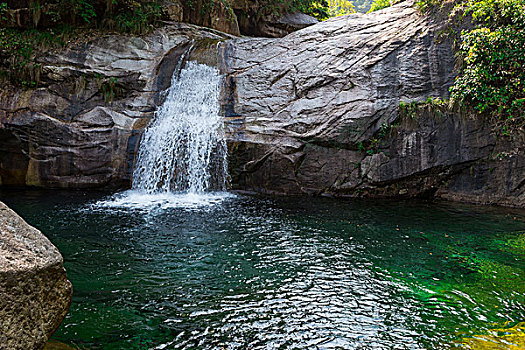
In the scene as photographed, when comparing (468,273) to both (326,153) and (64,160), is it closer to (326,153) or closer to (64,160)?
(326,153)

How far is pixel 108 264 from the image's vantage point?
453 centimetres

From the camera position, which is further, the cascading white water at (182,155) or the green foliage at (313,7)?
the green foliage at (313,7)

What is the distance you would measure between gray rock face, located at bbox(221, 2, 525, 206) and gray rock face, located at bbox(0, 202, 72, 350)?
25.9 feet

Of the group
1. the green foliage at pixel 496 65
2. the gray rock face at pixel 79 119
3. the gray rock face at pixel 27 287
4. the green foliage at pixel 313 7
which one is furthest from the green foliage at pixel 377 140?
the green foliage at pixel 313 7

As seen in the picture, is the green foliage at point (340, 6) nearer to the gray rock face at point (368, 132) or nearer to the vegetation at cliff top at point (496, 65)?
the gray rock face at point (368, 132)

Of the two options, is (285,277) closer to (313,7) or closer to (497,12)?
(497,12)

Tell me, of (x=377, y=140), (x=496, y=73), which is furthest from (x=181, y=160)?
(x=496, y=73)

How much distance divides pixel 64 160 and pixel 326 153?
7.66m

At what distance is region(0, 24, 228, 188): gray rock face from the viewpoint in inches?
386

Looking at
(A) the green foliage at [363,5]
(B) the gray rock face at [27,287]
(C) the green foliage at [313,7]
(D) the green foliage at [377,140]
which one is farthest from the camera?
(A) the green foliage at [363,5]

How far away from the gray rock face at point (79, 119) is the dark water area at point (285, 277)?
8.40ft

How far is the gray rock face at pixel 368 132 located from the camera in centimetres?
906

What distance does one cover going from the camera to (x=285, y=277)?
4.26m

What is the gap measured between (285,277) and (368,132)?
6338 millimetres
